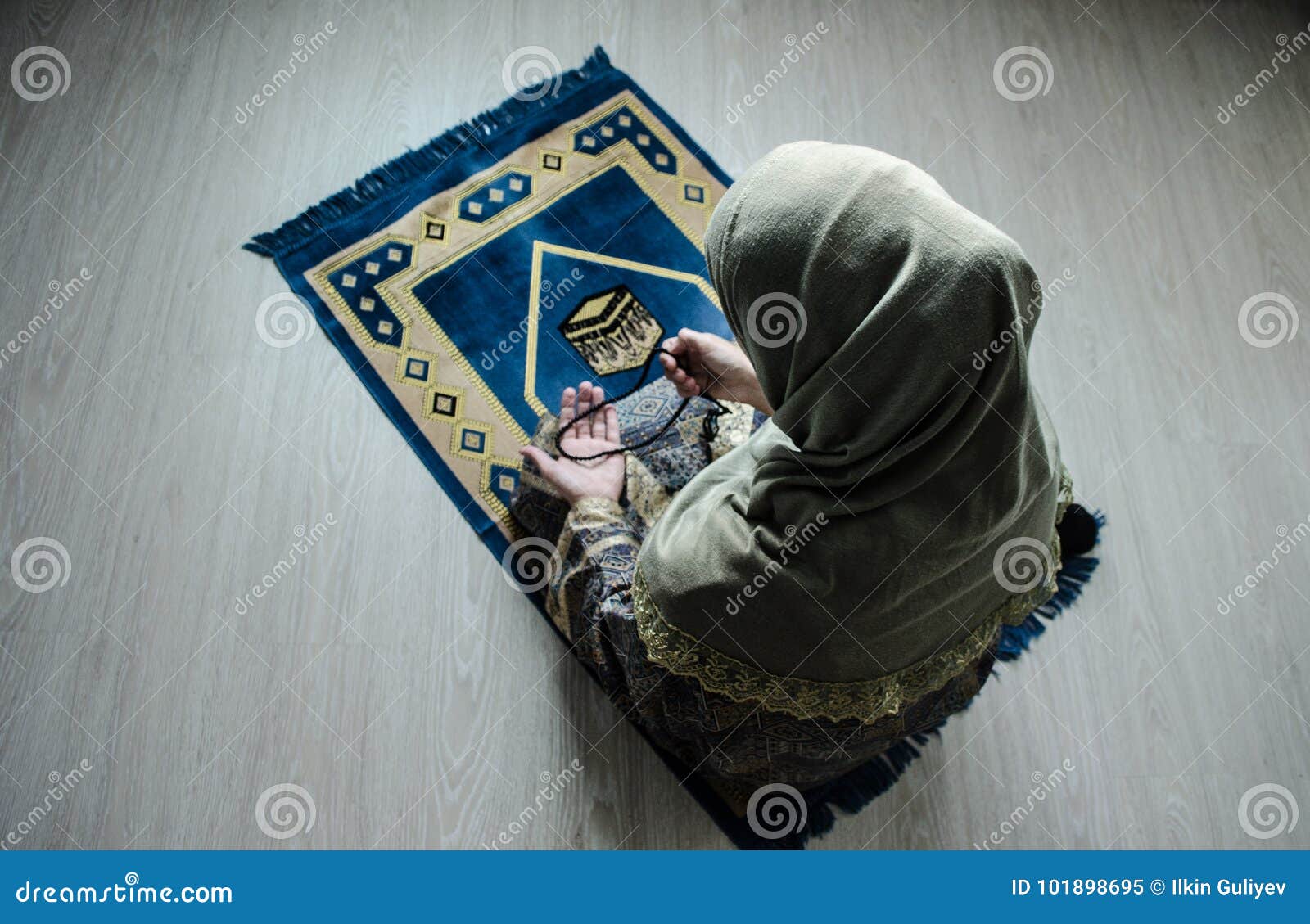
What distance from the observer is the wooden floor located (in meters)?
1.43

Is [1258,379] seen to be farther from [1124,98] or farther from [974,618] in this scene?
[974,618]

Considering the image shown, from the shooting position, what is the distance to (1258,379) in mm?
1897

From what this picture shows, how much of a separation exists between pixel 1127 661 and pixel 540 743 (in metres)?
0.99

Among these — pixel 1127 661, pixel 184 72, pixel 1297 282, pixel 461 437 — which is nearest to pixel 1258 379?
pixel 1297 282

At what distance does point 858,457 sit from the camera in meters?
0.94

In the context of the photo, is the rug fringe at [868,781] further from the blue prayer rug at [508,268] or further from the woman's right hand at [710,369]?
the woman's right hand at [710,369]

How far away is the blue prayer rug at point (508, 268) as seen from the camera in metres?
1.67

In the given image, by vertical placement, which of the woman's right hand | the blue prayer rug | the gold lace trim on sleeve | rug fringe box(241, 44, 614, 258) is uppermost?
rug fringe box(241, 44, 614, 258)

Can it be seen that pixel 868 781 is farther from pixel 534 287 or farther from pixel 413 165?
pixel 413 165

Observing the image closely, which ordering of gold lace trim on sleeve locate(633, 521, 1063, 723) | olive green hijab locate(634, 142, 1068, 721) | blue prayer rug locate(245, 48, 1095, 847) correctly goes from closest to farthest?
1. olive green hijab locate(634, 142, 1068, 721)
2. gold lace trim on sleeve locate(633, 521, 1063, 723)
3. blue prayer rug locate(245, 48, 1095, 847)

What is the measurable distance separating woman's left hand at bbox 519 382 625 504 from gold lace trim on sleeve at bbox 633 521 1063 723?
0.29 m

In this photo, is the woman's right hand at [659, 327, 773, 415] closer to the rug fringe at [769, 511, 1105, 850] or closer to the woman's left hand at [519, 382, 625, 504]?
the woman's left hand at [519, 382, 625, 504]

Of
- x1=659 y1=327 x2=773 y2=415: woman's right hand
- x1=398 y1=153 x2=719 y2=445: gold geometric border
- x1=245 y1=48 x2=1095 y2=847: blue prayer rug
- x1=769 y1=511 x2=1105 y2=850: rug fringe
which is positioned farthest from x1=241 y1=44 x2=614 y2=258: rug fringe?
x1=769 y1=511 x2=1105 y2=850: rug fringe

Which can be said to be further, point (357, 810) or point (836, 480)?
point (357, 810)
